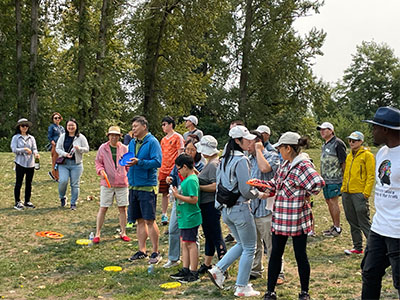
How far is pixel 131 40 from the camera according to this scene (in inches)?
1270

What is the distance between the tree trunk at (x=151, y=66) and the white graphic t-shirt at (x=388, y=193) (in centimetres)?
2809

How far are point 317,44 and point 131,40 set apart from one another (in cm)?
1440

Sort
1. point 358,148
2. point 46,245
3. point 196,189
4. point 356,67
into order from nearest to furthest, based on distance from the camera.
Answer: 1. point 196,189
2. point 358,148
3. point 46,245
4. point 356,67

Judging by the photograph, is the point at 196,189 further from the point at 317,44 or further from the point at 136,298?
the point at 317,44

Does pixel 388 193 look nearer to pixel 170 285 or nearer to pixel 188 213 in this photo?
pixel 188 213

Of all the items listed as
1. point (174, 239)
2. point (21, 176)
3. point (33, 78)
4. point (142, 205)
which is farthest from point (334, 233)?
point (33, 78)

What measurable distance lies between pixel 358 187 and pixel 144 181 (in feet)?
10.9

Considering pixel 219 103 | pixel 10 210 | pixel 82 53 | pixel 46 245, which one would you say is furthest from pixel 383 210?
pixel 219 103

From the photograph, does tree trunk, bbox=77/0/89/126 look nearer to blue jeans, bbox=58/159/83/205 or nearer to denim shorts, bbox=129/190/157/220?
blue jeans, bbox=58/159/83/205

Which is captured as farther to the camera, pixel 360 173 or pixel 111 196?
pixel 111 196

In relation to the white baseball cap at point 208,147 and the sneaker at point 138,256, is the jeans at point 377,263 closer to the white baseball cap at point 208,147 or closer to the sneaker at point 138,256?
the white baseball cap at point 208,147

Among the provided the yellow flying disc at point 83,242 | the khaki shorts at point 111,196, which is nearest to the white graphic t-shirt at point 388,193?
the khaki shorts at point 111,196

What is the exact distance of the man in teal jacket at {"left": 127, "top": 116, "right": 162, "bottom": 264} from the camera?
7098 mm

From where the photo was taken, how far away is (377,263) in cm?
423
